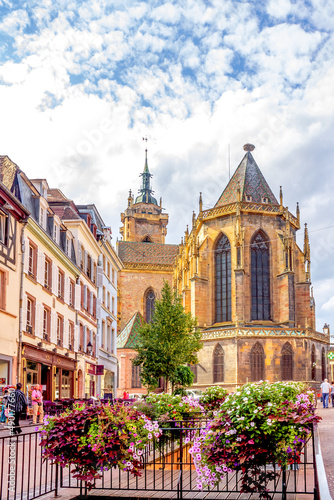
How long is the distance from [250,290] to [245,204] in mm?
6662

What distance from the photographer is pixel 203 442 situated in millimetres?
6543

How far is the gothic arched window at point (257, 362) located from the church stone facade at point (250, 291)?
7cm

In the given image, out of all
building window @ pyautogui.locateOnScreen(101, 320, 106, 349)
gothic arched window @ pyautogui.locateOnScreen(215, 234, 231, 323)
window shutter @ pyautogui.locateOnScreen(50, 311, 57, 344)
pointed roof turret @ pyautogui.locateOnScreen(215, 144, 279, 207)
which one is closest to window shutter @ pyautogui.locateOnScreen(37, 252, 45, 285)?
window shutter @ pyautogui.locateOnScreen(50, 311, 57, 344)

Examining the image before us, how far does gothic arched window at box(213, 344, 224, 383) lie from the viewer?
1746 inches

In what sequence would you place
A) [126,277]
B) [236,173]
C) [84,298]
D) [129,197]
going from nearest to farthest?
[84,298], [236,173], [126,277], [129,197]

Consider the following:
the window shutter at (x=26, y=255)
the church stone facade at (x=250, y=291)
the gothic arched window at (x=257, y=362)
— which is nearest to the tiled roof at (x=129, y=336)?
the church stone facade at (x=250, y=291)

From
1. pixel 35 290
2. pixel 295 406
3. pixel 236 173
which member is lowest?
pixel 295 406

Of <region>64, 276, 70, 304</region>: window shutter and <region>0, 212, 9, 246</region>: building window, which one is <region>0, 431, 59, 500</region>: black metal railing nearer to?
<region>0, 212, 9, 246</region>: building window

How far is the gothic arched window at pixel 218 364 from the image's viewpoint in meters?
44.3

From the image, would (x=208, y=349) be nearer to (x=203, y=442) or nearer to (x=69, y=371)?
(x=69, y=371)

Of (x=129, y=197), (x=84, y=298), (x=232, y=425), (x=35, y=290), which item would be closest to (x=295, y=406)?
(x=232, y=425)

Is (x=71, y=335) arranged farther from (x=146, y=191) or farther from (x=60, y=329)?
(x=146, y=191)

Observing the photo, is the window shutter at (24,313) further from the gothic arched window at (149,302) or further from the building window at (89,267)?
the gothic arched window at (149,302)

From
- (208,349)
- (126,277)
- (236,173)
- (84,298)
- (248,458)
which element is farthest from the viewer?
(126,277)
